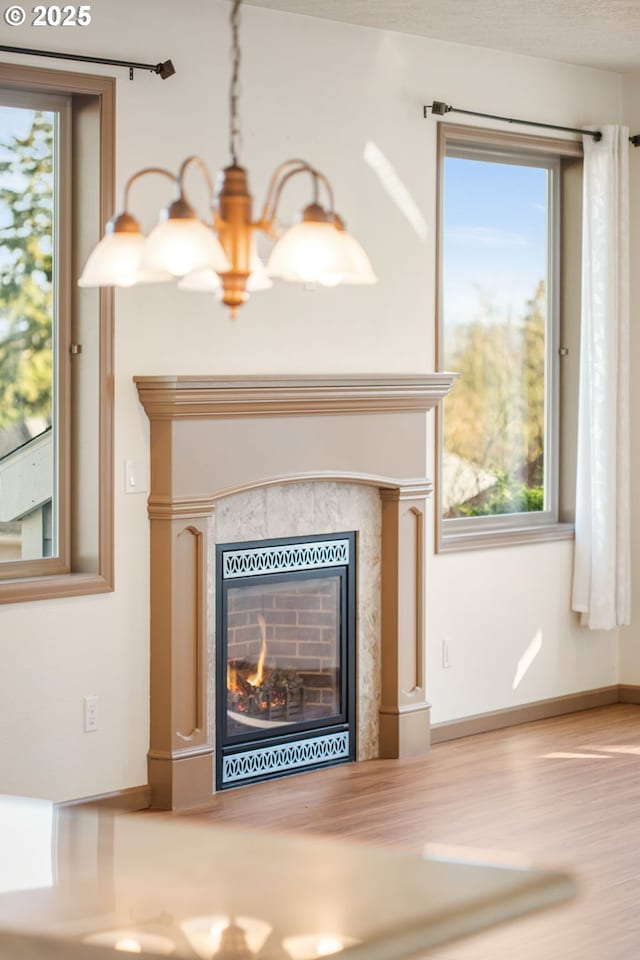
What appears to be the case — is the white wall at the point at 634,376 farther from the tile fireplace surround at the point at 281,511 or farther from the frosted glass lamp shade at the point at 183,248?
the frosted glass lamp shade at the point at 183,248

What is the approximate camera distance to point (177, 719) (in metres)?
4.95

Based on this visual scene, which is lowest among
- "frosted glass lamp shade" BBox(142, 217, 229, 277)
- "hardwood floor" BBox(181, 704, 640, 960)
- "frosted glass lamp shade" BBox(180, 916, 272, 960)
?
"hardwood floor" BBox(181, 704, 640, 960)

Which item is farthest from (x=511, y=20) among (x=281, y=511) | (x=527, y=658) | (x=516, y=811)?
(x=516, y=811)

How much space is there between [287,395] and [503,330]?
159cm

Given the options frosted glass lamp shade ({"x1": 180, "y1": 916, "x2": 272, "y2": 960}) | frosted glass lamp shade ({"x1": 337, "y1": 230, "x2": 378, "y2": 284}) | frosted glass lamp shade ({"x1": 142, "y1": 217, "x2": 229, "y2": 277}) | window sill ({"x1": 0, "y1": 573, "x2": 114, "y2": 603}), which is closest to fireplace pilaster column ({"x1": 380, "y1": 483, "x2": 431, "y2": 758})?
window sill ({"x1": 0, "y1": 573, "x2": 114, "y2": 603})

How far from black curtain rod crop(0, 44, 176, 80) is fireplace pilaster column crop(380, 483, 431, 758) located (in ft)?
6.24

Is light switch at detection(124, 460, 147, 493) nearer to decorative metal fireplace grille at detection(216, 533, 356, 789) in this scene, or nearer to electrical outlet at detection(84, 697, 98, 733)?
decorative metal fireplace grille at detection(216, 533, 356, 789)

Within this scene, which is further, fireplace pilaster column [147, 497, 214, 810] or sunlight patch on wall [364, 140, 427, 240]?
sunlight patch on wall [364, 140, 427, 240]

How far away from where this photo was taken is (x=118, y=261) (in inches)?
98.2

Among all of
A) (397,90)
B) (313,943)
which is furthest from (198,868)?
(397,90)

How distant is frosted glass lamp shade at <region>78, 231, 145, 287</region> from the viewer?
249 centimetres

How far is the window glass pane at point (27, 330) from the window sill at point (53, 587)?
159mm

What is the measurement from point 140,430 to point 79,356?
338 millimetres

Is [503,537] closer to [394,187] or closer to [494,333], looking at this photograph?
[494,333]
